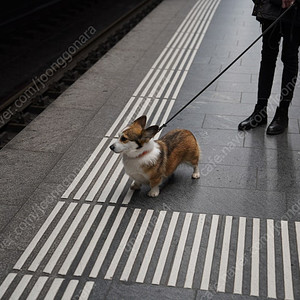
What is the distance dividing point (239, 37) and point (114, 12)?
3.56m

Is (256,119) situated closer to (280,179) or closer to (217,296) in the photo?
(280,179)

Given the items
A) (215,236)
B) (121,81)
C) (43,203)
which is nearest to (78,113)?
(121,81)

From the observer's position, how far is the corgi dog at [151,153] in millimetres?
3945

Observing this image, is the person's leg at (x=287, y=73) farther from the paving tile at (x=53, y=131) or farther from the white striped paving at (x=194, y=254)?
the paving tile at (x=53, y=131)

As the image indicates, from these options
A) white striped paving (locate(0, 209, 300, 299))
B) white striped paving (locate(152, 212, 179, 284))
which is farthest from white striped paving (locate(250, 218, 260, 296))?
white striped paving (locate(152, 212, 179, 284))

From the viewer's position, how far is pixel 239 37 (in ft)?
30.7

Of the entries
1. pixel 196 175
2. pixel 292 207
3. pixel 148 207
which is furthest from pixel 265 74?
pixel 148 207

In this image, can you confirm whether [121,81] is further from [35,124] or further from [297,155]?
[297,155]

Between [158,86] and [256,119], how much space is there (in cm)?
182

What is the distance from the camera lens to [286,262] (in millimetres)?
3443

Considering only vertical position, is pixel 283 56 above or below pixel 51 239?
above

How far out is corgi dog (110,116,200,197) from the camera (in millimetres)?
3945

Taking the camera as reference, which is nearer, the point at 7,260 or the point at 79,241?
the point at 7,260

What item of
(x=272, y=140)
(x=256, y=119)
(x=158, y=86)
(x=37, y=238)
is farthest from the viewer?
(x=158, y=86)
